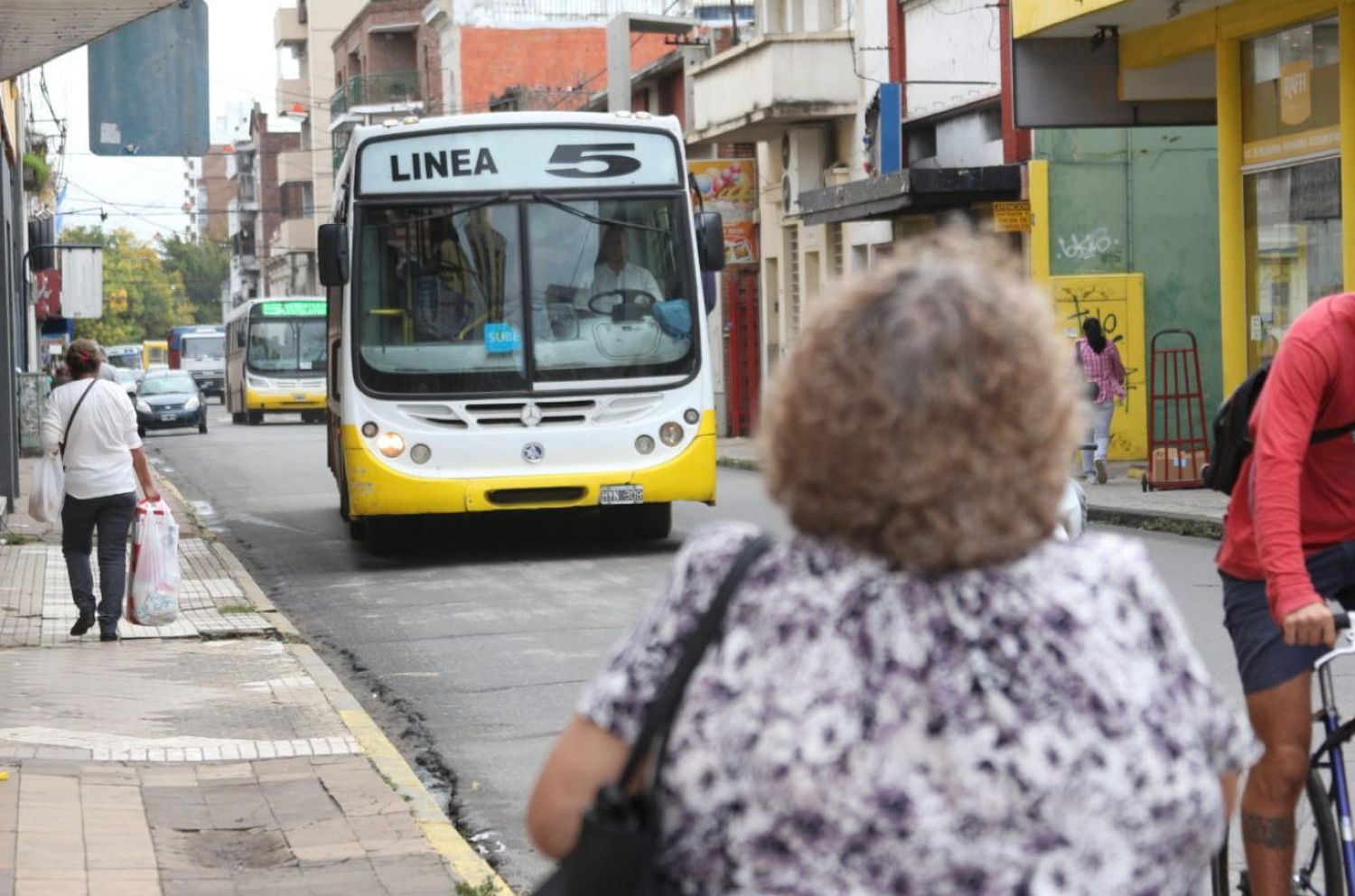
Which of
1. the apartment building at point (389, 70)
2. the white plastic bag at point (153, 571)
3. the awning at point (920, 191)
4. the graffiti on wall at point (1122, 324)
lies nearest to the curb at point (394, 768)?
the white plastic bag at point (153, 571)

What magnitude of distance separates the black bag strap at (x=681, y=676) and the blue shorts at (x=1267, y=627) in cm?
242

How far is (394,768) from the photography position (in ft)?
27.5

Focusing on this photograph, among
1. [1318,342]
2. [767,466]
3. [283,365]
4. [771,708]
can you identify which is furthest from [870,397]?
[283,365]

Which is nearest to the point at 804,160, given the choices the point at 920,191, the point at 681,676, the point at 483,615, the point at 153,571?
the point at 920,191

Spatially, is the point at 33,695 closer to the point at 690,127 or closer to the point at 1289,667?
the point at 1289,667

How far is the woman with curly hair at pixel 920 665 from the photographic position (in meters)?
2.29

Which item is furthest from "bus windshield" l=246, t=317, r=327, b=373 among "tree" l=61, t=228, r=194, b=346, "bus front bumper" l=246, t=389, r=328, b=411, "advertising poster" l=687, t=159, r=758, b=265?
"tree" l=61, t=228, r=194, b=346

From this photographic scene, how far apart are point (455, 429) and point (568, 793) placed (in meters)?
13.6

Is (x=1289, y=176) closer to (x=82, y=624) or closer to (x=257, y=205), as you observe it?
(x=82, y=624)

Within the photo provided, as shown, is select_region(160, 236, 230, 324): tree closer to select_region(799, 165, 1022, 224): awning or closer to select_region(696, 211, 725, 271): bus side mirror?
select_region(799, 165, 1022, 224): awning

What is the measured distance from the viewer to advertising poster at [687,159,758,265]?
3812 cm

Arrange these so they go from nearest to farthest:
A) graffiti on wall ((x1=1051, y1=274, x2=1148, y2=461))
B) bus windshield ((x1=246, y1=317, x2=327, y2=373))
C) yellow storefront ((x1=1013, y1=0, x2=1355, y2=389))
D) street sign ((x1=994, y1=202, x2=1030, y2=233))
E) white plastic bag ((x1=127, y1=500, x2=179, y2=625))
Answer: white plastic bag ((x1=127, y1=500, x2=179, y2=625)) < yellow storefront ((x1=1013, y1=0, x2=1355, y2=389)) < graffiti on wall ((x1=1051, y1=274, x2=1148, y2=461)) < street sign ((x1=994, y1=202, x2=1030, y2=233)) < bus windshield ((x1=246, y1=317, x2=327, y2=373))

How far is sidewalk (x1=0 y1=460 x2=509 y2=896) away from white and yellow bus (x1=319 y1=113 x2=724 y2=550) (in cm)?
313

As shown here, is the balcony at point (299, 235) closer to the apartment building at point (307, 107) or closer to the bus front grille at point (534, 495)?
the apartment building at point (307, 107)
